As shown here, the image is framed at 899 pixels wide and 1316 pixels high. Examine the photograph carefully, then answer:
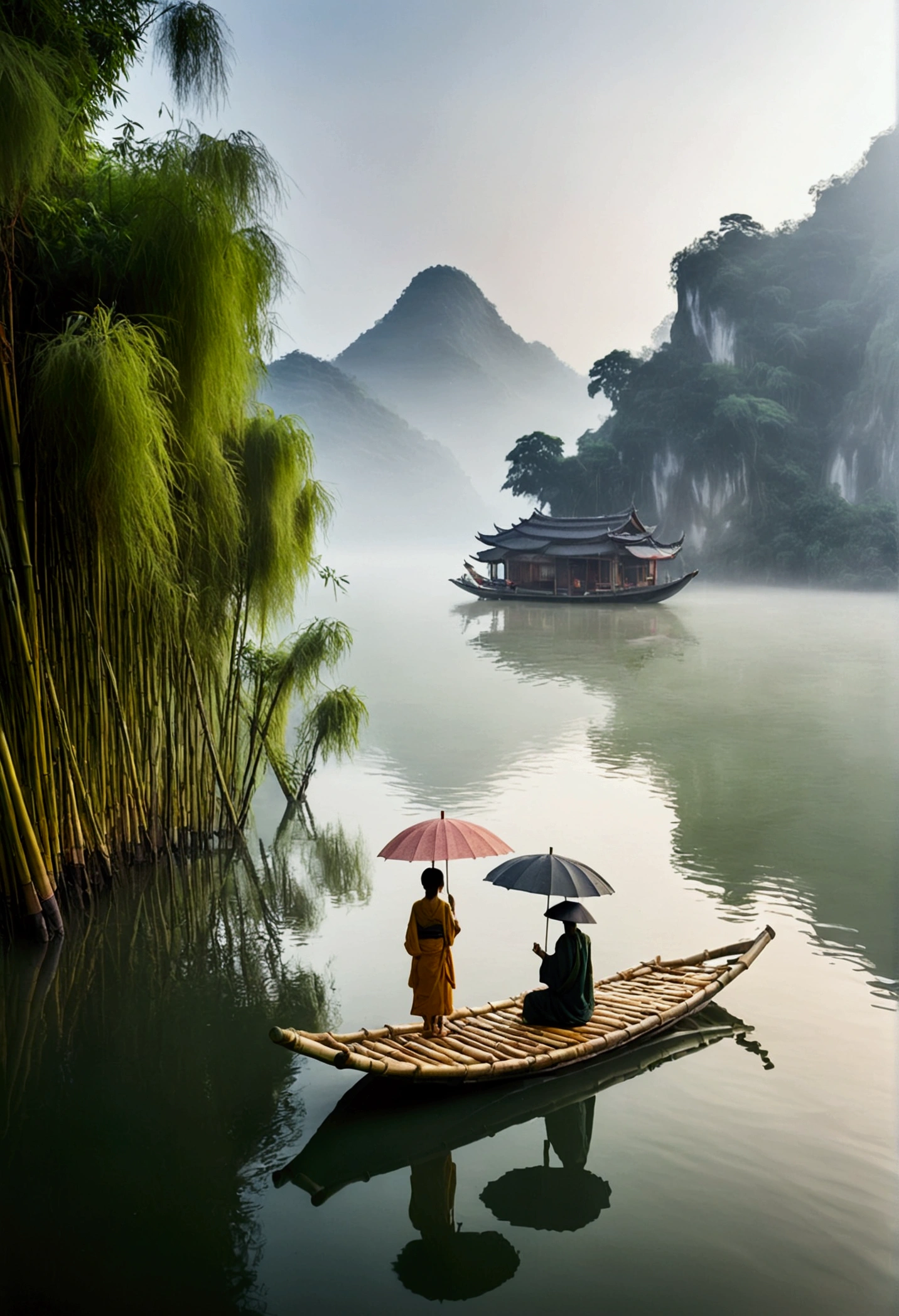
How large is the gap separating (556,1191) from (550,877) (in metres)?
0.89

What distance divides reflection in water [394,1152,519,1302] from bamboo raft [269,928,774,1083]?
31 cm

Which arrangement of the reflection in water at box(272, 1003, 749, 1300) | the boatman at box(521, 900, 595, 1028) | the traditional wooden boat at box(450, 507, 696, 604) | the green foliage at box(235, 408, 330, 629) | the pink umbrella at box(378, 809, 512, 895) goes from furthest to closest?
1. the traditional wooden boat at box(450, 507, 696, 604)
2. the green foliage at box(235, 408, 330, 629)
3. the pink umbrella at box(378, 809, 512, 895)
4. the boatman at box(521, 900, 595, 1028)
5. the reflection in water at box(272, 1003, 749, 1300)

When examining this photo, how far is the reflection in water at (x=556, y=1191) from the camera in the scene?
2586mm

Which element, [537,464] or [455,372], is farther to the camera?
[455,372]

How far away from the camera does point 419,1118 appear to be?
2951 mm

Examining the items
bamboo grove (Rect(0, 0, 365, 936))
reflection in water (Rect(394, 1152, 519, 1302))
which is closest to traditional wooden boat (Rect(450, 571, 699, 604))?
bamboo grove (Rect(0, 0, 365, 936))

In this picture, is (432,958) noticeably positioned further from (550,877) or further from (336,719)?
(336,719)

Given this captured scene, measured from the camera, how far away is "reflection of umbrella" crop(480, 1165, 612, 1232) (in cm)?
258

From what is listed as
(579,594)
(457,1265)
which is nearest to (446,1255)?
(457,1265)

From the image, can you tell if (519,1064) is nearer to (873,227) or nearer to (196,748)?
(196,748)

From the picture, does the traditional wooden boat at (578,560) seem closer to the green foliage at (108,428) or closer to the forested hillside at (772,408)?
the forested hillside at (772,408)

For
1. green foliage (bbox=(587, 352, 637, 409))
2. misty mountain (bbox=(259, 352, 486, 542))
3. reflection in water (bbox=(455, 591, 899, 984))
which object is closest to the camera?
reflection in water (bbox=(455, 591, 899, 984))

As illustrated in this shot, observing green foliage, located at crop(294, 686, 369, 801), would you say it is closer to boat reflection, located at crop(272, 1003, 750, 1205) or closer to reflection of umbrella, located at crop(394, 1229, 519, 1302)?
boat reflection, located at crop(272, 1003, 750, 1205)

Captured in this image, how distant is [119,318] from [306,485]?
164 cm
